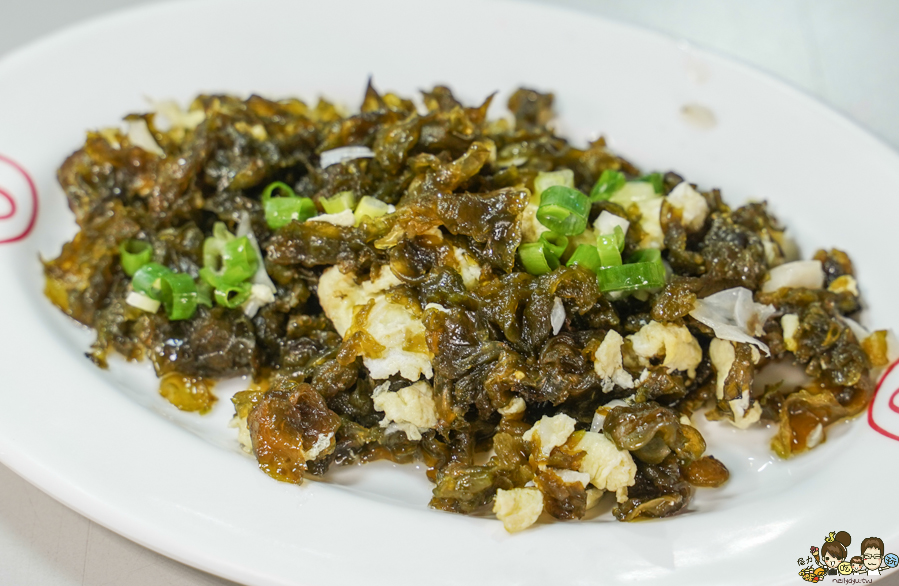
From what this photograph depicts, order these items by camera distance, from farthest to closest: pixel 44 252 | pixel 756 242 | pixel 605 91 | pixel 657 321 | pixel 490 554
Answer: pixel 605 91 → pixel 44 252 → pixel 756 242 → pixel 657 321 → pixel 490 554

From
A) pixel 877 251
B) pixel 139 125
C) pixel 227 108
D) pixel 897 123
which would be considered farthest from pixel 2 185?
pixel 897 123

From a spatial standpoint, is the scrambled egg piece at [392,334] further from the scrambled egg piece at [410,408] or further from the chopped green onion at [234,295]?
the chopped green onion at [234,295]

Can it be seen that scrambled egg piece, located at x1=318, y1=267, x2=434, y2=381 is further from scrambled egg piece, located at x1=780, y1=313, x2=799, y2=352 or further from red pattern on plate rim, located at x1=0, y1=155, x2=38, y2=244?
red pattern on plate rim, located at x1=0, y1=155, x2=38, y2=244

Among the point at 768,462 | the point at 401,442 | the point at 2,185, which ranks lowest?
the point at 768,462

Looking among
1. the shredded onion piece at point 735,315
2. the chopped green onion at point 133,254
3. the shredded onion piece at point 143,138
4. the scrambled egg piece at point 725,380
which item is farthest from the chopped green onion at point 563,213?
the shredded onion piece at point 143,138

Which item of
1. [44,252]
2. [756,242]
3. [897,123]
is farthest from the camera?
[897,123]

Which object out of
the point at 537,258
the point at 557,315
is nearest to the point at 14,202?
the point at 537,258

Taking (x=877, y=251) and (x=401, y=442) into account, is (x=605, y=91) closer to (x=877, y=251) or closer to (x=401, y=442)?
(x=877, y=251)
